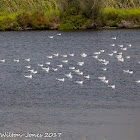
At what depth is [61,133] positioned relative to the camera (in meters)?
24.1

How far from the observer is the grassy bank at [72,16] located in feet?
227

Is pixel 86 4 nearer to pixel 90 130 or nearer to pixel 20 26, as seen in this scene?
pixel 20 26

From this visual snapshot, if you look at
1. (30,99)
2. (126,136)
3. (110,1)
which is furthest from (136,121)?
(110,1)

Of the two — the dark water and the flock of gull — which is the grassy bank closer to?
the dark water

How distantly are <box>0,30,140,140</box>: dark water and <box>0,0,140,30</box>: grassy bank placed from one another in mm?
19010

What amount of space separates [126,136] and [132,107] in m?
5.13

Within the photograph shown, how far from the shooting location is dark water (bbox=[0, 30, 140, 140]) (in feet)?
81.1

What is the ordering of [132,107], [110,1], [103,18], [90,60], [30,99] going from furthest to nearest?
[110,1], [103,18], [90,60], [30,99], [132,107]

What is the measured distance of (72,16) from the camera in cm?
6956

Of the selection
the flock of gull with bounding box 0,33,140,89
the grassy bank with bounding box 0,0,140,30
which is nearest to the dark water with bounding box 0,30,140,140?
the flock of gull with bounding box 0,33,140,89

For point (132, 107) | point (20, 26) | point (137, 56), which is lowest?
point (20, 26)

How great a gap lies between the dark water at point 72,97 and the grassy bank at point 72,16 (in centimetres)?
1901

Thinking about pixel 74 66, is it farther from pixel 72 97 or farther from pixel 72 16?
pixel 72 16

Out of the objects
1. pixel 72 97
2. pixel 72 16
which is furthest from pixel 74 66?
pixel 72 16
